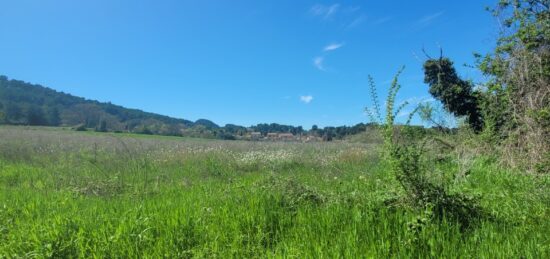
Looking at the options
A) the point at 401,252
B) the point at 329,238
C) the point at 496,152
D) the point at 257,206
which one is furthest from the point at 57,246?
the point at 496,152

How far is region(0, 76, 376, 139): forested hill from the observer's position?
2280 inches

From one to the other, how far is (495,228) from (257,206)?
2.67 meters

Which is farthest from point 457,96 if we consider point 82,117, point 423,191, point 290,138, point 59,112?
point 59,112

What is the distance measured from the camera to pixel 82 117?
7369 centimetres

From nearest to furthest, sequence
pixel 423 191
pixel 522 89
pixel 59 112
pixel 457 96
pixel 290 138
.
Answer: pixel 423 191 < pixel 522 89 < pixel 457 96 < pixel 290 138 < pixel 59 112

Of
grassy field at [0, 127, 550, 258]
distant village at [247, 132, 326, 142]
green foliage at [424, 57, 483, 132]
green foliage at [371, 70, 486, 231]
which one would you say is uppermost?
green foliage at [424, 57, 483, 132]

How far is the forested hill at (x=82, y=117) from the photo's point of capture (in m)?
57.9

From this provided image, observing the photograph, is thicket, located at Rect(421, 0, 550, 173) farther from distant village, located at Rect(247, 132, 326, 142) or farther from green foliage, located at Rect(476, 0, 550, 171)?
distant village, located at Rect(247, 132, 326, 142)

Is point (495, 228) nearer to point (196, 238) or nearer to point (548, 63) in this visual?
point (196, 238)

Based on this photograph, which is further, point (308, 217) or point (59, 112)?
point (59, 112)

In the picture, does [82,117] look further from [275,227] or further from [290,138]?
[275,227]

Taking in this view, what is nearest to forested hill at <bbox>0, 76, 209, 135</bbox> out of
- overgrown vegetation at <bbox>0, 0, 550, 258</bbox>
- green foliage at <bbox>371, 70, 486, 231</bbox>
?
overgrown vegetation at <bbox>0, 0, 550, 258</bbox>

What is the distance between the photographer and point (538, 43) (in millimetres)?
10773

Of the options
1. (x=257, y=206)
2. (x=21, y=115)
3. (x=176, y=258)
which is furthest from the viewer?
(x=21, y=115)
